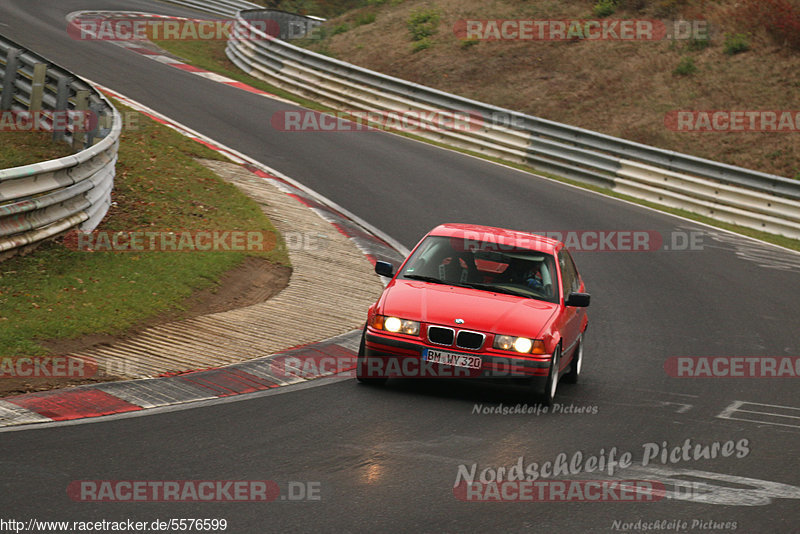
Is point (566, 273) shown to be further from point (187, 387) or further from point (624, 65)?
point (624, 65)

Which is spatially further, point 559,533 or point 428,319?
point 428,319

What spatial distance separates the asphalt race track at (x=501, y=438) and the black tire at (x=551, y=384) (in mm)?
202

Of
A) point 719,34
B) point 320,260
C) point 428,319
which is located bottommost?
point 320,260

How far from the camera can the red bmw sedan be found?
29.0 feet

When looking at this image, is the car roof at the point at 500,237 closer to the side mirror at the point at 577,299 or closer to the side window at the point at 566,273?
the side window at the point at 566,273

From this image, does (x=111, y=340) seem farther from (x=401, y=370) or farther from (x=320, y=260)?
(x=320, y=260)

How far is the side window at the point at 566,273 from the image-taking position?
33.0ft

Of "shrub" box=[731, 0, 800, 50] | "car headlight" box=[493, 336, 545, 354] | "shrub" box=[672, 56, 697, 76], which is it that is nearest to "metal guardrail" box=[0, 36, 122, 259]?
"car headlight" box=[493, 336, 545, 354]

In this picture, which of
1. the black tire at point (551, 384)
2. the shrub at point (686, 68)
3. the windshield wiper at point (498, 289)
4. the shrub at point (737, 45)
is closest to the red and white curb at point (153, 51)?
the shrub at point (686, 68)

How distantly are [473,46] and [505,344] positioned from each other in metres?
24.8

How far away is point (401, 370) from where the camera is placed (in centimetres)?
899

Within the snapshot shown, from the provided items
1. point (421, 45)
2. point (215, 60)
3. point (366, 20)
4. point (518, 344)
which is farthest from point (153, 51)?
point (518, 344)

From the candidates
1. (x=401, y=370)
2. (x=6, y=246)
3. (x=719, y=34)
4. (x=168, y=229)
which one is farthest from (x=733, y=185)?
(x=6, y=246)

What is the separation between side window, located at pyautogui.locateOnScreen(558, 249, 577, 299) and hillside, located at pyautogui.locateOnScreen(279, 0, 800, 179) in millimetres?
14247
